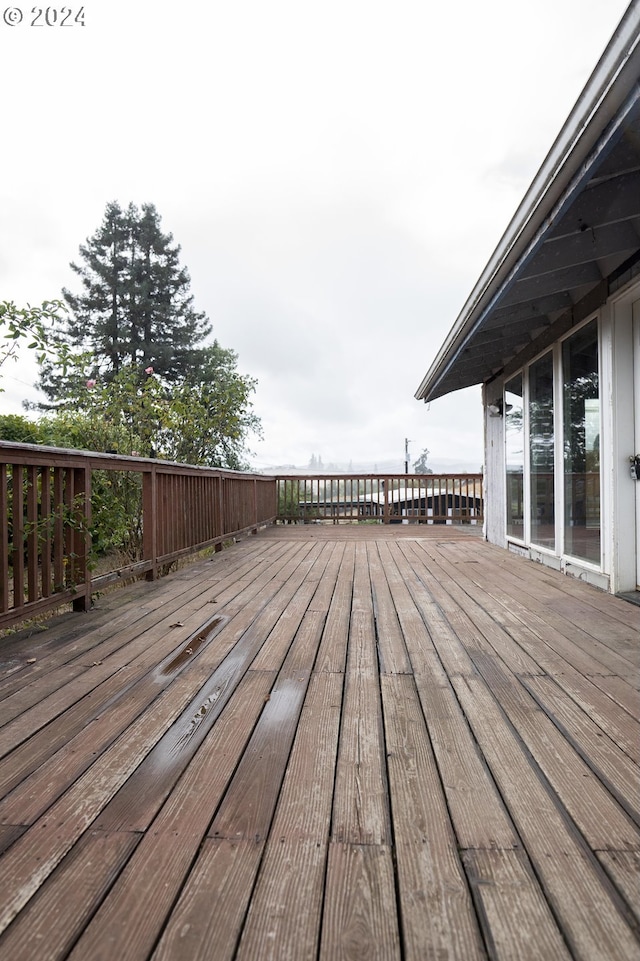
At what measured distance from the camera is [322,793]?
111cm

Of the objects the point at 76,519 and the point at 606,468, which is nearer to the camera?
the point at 76,519

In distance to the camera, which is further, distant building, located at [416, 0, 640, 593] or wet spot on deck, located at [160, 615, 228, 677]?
wet spot on deck, located at [160, 615, 228, 677]

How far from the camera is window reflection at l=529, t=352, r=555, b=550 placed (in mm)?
4066

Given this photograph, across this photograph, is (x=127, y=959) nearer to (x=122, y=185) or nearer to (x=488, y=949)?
(x=488, y=949)

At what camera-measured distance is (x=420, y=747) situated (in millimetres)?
1301

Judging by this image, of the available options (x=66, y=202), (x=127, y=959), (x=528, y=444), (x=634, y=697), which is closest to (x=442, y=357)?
(x=528, y=444)

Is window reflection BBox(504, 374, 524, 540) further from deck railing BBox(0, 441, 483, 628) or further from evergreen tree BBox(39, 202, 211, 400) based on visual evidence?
evergreen tree BBox(39, 202, 211, 400)

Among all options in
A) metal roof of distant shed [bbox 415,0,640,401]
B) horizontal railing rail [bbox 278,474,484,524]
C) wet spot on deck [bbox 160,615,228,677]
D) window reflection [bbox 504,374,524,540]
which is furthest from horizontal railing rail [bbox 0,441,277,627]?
horizontal railing rail [bbox 278,474,484,524]

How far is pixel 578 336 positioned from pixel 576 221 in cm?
132

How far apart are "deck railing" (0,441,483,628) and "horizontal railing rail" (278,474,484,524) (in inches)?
4.8

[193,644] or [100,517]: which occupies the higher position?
[100,517]

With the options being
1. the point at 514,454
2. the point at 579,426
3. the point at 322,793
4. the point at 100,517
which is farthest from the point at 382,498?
the point at 322,793

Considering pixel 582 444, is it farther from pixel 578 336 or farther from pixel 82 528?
pixel 82 528

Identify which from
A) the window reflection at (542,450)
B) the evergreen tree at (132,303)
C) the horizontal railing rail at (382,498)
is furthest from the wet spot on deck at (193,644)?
the evergreen tree at (132,303)
